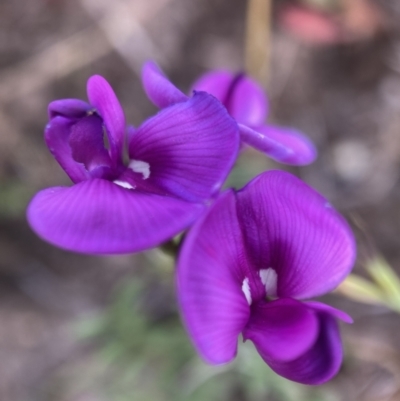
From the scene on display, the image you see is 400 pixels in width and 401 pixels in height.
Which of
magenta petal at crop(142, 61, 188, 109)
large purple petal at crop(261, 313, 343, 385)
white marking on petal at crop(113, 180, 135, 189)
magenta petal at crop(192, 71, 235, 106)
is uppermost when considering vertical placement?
magenta petal at crop(142, 61, 188, 109)

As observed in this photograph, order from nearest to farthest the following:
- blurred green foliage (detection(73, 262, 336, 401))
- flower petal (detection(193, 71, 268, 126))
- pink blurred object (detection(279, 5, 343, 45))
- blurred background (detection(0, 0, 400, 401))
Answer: flower petal (detection(193, 71, 268, 126))
blurred green foliage (detection(73, 262, 336, 401))
blurred background (detection(0, 0, 400, 401))
pink blurred object (detection(279, 5, 343, 45))

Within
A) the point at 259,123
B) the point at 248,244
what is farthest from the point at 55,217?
the point at 259,123

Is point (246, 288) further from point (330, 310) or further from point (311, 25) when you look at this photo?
point (311, 25)

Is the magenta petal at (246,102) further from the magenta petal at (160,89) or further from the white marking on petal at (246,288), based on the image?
the white marking on petal at (246,288)

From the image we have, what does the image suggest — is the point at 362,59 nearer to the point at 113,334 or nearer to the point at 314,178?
the point at 314,178

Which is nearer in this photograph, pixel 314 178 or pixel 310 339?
pixel 310 339

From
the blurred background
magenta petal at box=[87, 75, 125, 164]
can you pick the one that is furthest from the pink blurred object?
magenta petal at box=[87, 75, 125, 164]

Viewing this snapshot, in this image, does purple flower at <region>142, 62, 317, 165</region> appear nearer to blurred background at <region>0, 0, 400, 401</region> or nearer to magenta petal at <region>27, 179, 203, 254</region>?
magenta petal at <region>27, 179, 203, 254</region>
